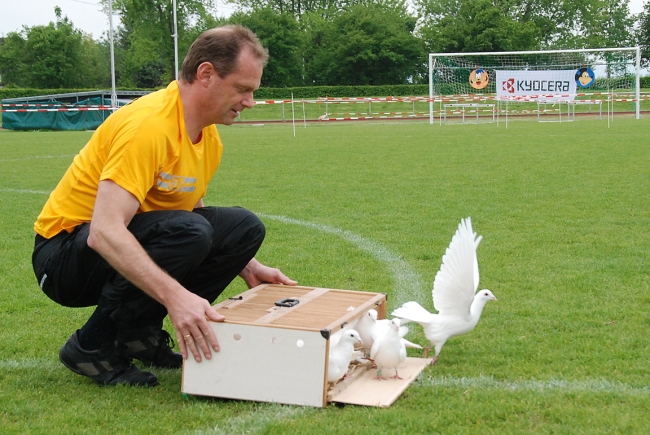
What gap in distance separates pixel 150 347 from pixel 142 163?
92cm

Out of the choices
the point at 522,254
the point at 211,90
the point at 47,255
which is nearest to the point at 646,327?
the point at 522,254

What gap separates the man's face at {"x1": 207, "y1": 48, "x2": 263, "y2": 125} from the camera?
298 cm

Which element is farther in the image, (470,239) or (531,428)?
(470,239)

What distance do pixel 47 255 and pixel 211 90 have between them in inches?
35.2

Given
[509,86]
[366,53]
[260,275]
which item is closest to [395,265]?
[260,275]

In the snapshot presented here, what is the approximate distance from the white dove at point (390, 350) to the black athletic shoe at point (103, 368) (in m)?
0.87

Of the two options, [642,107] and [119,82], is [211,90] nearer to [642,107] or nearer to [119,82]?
[642,107]

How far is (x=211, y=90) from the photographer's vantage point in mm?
3016

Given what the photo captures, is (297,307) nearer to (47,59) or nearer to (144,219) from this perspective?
(144,219)

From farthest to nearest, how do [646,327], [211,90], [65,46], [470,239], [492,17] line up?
1. [65,46]
2. [492,17]
3. [646,327]
4. [470,239]
5. [211,90]

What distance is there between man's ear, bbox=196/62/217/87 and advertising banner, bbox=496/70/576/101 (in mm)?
27982

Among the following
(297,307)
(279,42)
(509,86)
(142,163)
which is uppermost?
(279,42)

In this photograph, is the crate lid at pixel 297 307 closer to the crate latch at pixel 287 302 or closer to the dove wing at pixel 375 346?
the crate latch at pixel 287 302

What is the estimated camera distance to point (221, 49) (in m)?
2.95
